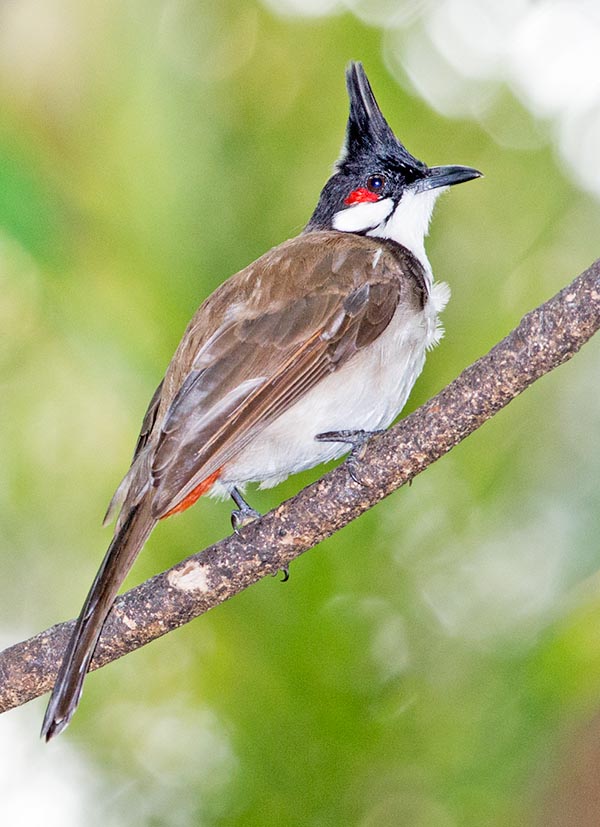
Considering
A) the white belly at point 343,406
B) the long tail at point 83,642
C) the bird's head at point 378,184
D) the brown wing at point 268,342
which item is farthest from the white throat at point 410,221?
the long tail at point 83,642

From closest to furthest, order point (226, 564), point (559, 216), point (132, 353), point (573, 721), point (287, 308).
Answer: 1. point (226, 564)
2. point (573, 721)
3. point (287, 308)
4. point (132, 353)
5. point (559, 216)

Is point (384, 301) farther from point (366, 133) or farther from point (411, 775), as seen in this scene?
point (411, 775)

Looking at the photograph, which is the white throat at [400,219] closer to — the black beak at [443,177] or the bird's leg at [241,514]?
the black beak at [443,177]

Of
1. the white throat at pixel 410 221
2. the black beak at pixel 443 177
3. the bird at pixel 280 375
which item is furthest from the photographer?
the white throat at pixel 410 221

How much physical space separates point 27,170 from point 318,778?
1.98 m

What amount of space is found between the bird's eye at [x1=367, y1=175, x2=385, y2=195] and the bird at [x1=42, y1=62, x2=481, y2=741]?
8.5 inches

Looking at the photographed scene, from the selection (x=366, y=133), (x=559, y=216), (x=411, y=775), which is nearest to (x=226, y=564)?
(x=411, y=775)

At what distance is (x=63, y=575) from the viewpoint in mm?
3180

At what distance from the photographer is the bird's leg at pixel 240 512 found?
2754 mm

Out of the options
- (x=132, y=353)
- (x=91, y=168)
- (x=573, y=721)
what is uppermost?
(x=91, y=168)

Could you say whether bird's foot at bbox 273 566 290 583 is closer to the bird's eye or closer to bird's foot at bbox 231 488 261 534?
bird's foot at bbox 231 488 261 534

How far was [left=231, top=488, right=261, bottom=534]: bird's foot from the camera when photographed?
2.75 meters

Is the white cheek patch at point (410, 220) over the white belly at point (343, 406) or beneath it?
over

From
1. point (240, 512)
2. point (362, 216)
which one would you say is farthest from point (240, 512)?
point (362, 216)
